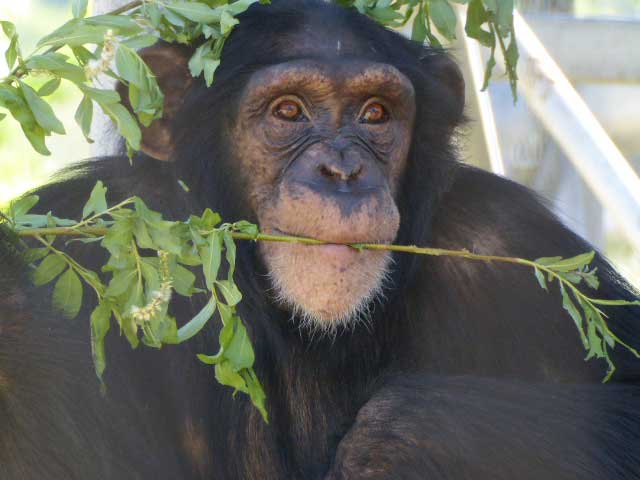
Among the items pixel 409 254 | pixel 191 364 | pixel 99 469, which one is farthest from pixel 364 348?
pixel 99 469

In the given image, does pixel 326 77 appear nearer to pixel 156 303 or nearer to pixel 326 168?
pixel 326 168

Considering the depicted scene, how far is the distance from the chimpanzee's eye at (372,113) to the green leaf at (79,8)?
5.29 ft

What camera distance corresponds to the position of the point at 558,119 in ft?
22.4

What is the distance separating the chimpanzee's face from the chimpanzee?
1 centimetres

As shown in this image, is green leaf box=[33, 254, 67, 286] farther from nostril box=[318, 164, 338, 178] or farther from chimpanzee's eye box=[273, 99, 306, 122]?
chimpanzee's eye box=[273, 99, 306, 122]

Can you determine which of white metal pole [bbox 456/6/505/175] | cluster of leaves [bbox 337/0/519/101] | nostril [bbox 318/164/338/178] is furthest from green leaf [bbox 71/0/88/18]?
white metal pole [bbox 456/6/505/175]

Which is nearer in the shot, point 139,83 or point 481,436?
point 139,83

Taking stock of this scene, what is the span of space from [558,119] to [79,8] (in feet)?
12.1

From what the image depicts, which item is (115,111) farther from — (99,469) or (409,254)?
(409,254)

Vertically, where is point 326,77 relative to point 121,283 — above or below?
above

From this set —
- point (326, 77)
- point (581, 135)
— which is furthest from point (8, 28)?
point (581, 135)

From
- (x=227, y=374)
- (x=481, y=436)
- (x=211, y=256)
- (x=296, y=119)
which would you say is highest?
(x=296, y=119)

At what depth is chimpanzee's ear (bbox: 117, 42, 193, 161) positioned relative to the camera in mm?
5168

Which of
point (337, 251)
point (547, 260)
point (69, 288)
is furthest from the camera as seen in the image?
point (337, 251)
